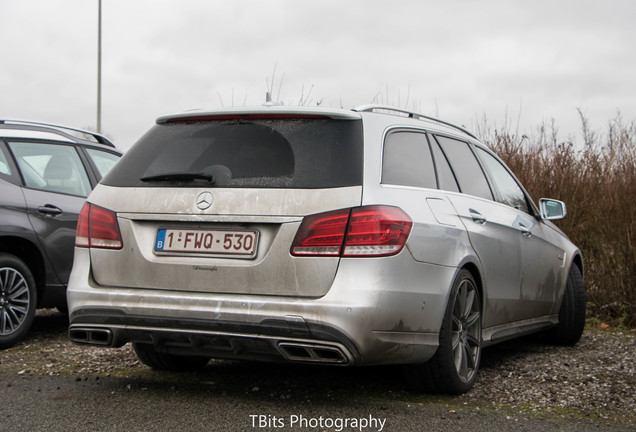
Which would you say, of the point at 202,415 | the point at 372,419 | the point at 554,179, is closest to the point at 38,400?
the point at 202,415

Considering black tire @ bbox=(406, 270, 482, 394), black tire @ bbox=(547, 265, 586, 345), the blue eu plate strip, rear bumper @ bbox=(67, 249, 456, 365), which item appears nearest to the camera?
rear bumper @ bbox=(67, 249, 456, 365)

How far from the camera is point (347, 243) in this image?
13.6ft

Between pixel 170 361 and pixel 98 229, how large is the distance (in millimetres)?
1221

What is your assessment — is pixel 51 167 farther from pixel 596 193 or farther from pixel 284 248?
pixel 596 193

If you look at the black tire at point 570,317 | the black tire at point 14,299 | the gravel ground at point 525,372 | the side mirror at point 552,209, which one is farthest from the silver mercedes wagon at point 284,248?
the black tire at point 570,317

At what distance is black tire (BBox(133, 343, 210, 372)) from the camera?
5.39 metres

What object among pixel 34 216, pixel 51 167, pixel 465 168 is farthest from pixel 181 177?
pixel 51 167

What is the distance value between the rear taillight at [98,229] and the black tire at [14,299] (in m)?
2.14

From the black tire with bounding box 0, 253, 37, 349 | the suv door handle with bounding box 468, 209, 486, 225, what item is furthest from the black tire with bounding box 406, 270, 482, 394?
the black tire with bounding box 0, 253, 37, 349

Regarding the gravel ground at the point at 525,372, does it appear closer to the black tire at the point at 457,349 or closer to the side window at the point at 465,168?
the black tire at the point at 457,349

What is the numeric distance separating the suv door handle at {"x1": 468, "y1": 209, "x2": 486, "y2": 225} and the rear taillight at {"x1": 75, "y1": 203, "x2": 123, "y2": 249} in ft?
7.01

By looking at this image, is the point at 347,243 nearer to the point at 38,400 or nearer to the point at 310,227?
the point at 310,227

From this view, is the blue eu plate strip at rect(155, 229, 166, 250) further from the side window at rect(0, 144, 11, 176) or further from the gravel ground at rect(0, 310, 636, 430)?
the side window at rect(0, 144, 11, 176)

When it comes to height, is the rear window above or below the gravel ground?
above
